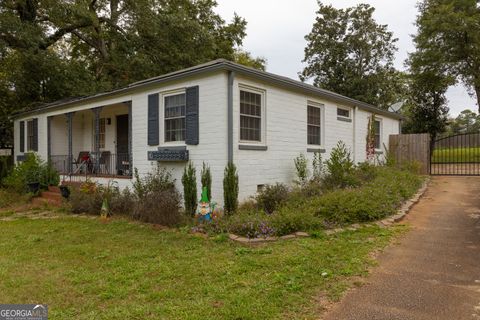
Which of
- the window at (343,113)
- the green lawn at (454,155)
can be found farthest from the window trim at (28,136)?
the green lawn at (454,155)

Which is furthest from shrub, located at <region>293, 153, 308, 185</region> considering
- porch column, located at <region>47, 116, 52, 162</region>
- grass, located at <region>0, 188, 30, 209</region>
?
porch column, located at <region>47, 116, 52, 162</region>

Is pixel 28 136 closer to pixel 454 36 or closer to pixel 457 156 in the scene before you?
pixel 457 156

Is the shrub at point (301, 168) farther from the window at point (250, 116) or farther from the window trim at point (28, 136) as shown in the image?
the window trim at point (28, 136)

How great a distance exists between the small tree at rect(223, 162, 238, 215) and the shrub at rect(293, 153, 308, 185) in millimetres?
2682

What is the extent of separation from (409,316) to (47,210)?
903cm

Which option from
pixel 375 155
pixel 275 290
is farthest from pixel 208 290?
pixel 375 155

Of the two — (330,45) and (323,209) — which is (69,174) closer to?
(323,209)

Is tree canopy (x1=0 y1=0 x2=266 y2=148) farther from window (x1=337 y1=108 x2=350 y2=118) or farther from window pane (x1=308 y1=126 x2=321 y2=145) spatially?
window pane (x1=308 y1=126 x2=321 y2=145)

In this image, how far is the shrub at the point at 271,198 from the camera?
7215 mm

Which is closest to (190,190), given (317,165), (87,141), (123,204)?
(123,204)

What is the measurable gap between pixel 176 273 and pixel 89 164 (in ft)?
29.7

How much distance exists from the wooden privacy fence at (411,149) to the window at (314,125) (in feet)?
19.0

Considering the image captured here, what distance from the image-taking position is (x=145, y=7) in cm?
1642

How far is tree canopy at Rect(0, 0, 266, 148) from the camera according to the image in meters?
14.1
